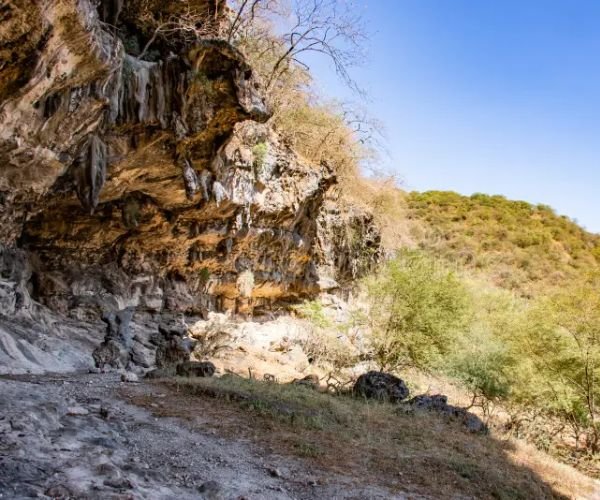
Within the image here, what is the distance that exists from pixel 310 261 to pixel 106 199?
38.5 ft

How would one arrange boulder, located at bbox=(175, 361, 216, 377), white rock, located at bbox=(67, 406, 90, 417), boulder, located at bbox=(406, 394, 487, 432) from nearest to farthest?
white rock, located at bbox=(67, 406, 90, 417)
boulder, located at bbox=(406, 394, 487, 432)
boulder, located at bbox=(175, 361, 216, 377)

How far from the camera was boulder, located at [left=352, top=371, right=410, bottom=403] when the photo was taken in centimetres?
1074

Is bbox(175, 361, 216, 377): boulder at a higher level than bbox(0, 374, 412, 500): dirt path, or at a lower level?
lower

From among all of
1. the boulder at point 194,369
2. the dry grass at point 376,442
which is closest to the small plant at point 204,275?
the boulder at point 194,369

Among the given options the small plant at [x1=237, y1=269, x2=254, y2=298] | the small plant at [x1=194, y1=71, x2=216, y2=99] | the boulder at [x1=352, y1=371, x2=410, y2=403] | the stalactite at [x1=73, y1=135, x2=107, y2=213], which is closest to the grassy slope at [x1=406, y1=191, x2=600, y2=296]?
the small plant at [x1=237, y1=269, x2=254, y2=298]

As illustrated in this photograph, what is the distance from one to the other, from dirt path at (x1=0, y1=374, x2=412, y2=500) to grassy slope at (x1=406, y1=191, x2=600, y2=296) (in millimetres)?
35317

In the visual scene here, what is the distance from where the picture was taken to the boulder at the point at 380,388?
35.2 feet

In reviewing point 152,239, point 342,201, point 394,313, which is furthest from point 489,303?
point 152,239

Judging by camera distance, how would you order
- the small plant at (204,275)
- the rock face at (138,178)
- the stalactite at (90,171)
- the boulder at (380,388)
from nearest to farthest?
1. the rock face at (138,178)
2. the stalactite at (90,171)
3. the boulder at (380,388)
4. the small plant at (204,275)

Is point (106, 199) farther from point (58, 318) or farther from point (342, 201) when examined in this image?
point (342, 201)

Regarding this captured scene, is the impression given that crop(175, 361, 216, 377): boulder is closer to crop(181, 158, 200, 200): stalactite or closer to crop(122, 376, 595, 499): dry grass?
crop(122, 376, 595, 499): dry grass

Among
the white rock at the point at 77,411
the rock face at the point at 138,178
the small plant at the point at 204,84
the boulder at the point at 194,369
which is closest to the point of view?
the white rock at the point at 77,411

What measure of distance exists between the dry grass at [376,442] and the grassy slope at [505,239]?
31.7 metres

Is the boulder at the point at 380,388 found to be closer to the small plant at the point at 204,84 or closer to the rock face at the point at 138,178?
the rock face at the point at 138,178
